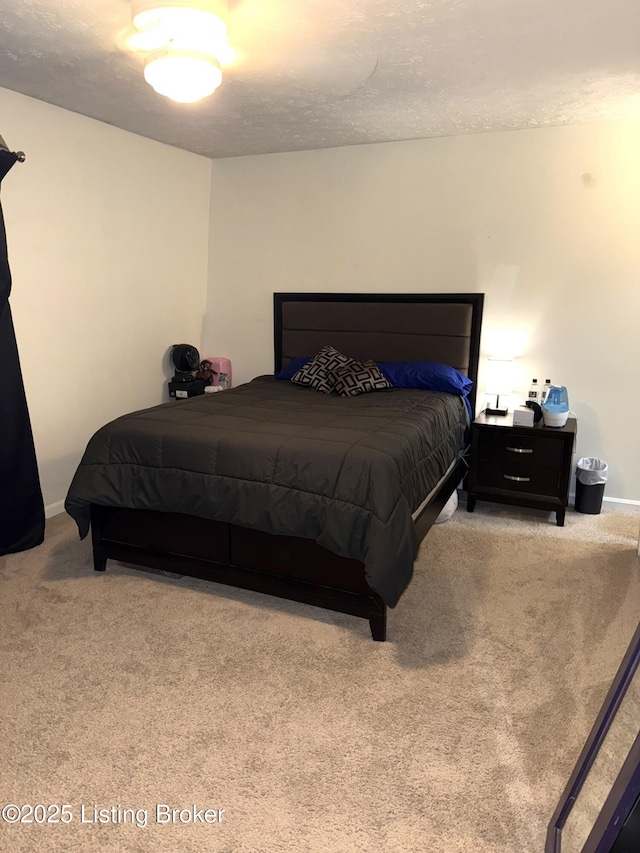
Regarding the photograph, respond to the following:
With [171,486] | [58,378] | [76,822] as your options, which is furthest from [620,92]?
[76,822]

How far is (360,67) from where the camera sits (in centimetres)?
287

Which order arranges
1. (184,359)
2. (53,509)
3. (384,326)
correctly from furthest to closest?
(184,359)
(384,326)
(53,509)

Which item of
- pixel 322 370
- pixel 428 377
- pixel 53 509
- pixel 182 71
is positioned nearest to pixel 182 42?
pixel 182 71

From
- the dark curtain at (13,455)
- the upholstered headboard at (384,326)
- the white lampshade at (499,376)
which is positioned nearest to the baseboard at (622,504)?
the white lampshade at (499,376)

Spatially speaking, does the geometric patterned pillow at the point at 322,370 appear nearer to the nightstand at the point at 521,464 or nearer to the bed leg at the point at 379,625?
the nightstand at the point at 521,464

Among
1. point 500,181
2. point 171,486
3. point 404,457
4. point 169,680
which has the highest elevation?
point 500,181

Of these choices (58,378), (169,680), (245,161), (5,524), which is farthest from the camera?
(245,161)

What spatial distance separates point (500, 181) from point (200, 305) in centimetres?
250

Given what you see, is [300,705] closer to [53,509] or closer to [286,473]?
[286,473]

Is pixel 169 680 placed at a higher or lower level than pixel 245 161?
lower

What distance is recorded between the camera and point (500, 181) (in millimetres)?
4133

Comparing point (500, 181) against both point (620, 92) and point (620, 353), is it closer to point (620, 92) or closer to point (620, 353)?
point (620, 92)

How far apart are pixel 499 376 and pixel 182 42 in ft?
9.11

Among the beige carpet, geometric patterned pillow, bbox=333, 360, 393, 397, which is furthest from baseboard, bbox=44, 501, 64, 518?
geometric patterned pillow, bbox=333, 360, 393, 397
